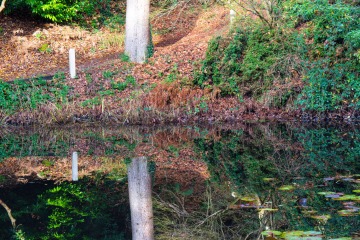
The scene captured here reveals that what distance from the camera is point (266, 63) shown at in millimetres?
16953

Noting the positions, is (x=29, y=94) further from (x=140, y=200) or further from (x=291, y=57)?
(x=140, y=200)

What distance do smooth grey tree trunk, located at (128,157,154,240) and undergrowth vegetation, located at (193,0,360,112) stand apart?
6501mm

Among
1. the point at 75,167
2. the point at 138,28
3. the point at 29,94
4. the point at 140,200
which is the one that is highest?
the point at 138,28

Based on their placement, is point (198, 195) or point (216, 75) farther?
point (216, 75)

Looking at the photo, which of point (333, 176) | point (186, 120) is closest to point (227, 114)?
point (186, 120)

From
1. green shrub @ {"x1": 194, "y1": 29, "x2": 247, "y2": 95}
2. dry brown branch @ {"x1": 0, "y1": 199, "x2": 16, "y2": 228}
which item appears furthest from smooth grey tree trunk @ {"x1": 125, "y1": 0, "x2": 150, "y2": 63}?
dry brown branch @ {"x1": 0, "y1": 199, "x2": 16, "y2": 228}

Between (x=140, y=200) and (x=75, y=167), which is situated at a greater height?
(x=75, y=167)

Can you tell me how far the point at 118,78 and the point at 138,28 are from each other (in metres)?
2.02

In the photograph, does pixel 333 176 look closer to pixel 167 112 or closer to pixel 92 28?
pixel 167 112

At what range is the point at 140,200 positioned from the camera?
875 centimetres

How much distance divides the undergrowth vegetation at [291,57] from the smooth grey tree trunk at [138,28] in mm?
2730

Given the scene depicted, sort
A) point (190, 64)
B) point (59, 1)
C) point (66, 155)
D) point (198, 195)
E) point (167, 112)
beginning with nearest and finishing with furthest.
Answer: point (198, 195)
point (66, 155)
point (167, 112)
point (190, 64)
point (59, 1)

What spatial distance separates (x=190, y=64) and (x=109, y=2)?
33.9 ft

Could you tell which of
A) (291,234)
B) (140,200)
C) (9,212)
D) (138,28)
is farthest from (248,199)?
(138,28)
